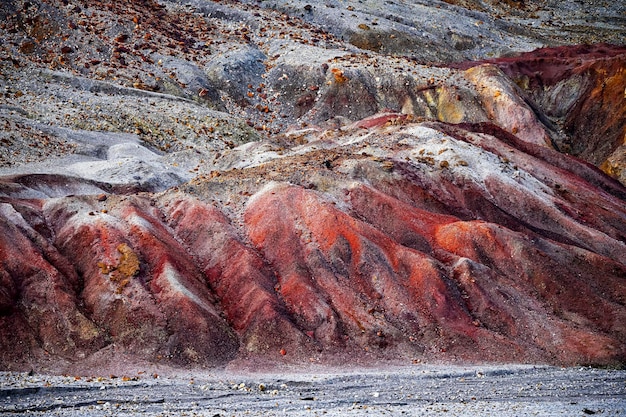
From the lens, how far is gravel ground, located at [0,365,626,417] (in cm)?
2159

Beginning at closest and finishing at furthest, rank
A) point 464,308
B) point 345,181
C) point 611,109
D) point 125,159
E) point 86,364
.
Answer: point 86,364, point 464,308, point 345,181, point 125,159, point 611,109

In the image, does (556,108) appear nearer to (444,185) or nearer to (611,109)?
(611,109)


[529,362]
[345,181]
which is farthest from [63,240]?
[529,362]

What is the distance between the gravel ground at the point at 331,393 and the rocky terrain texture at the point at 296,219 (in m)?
1.87

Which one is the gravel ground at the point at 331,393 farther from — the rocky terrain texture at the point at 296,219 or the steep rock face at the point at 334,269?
the steep rock face at the point at 334,269

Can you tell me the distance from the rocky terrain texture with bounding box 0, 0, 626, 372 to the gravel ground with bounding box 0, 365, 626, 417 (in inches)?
73.6

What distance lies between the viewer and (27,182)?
37.8 metres

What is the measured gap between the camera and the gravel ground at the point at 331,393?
21594 mm

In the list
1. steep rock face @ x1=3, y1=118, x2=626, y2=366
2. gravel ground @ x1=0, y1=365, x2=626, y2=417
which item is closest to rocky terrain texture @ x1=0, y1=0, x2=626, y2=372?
steep rock face @ x1=3, y1=118, x2=626, y2=366

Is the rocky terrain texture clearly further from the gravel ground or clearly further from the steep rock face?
the gravel ground

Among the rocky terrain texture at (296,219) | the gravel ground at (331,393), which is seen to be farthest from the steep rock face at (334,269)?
the gravel ground at (331,393)

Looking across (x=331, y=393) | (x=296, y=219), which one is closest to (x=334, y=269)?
(x=296, y=219)

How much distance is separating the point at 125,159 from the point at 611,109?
4242 cm

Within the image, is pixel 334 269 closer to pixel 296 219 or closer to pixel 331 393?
pixel 296 219
